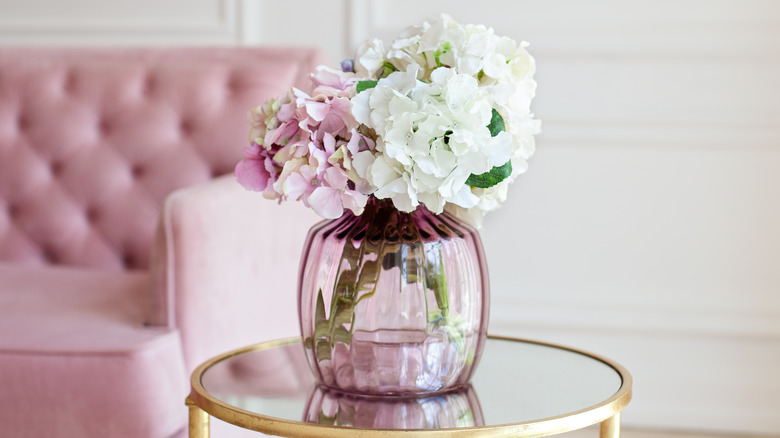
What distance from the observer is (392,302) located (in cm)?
90

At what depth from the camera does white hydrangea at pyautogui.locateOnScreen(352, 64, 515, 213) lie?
82cm

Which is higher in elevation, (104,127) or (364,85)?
(364,85)

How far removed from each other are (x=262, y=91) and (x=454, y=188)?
1.11 m

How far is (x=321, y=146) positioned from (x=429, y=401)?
30 cm

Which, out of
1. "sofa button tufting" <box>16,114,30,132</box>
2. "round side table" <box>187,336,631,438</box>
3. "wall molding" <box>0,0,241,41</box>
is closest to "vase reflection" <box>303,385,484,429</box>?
"round side table" <box>187,336,631,438</box>

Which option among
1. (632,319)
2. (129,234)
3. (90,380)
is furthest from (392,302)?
(632,319)


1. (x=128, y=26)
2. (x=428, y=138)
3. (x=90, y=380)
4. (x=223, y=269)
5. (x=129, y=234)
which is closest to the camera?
(x=428, y=138)

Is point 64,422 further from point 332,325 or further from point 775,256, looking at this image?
point 775,256

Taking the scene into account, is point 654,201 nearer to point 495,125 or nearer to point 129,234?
point 129,234

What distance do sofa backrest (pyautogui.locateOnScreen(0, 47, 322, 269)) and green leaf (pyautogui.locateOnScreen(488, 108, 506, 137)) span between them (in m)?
1.05

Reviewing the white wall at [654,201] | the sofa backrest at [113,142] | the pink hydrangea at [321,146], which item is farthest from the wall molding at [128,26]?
the pink hydrangea at [321,146]

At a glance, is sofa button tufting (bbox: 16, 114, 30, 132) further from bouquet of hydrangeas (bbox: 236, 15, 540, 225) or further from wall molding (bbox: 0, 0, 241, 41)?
bouquet of hydrangeas (bbox: 236, 15, 540, 225)

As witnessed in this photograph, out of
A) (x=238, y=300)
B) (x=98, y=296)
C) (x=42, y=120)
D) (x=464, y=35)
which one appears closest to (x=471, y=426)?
(x=464, y=35)

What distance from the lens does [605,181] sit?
224 cm
